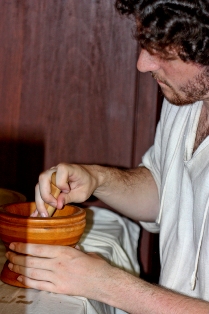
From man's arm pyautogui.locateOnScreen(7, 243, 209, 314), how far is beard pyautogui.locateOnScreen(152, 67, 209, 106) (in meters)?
0.45

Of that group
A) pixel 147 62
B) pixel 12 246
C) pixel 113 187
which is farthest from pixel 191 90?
pixel 12 246

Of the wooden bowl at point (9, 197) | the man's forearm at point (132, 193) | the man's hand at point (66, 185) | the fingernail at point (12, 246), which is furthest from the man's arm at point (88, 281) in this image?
the man's forearm at point (132, 193)

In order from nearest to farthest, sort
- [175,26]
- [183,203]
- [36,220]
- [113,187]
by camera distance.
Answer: [36,220] → [175,26] → [183,203] → [113,187]

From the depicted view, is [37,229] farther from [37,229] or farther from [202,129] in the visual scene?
[202,129]

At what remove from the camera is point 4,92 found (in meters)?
2.28

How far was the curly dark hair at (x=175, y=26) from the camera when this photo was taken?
129 cm

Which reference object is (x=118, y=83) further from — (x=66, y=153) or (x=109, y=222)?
(x=109, y=222)

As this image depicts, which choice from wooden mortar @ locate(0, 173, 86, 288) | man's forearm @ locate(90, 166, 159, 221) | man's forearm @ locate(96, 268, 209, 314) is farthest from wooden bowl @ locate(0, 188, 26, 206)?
man's forearm @ locate(96, 268, 209, 314)

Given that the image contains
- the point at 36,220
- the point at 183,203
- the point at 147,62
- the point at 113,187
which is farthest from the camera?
the point at 113,187

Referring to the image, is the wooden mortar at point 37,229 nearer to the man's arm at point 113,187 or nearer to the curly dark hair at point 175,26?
the man's arm at point 113,187

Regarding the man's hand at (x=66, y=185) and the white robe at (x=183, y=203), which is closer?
the man's hand at (x=66, y=185)

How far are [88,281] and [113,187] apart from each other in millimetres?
549

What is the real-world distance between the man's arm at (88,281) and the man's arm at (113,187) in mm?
178

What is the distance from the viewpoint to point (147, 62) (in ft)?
4.63
